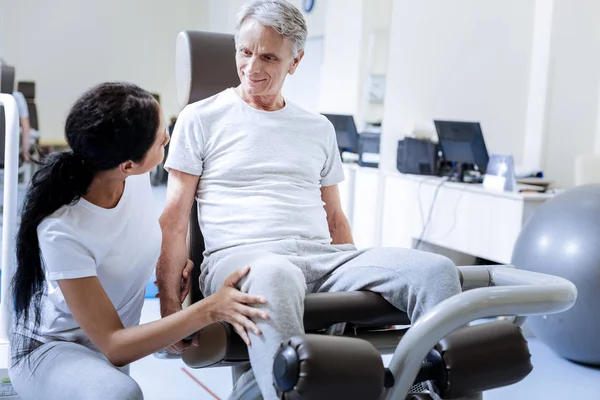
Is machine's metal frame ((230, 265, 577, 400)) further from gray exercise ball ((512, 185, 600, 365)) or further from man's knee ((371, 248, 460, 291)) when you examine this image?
gray exercise ball ((512, 185, 600, 365))

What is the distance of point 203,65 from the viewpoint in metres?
2.05

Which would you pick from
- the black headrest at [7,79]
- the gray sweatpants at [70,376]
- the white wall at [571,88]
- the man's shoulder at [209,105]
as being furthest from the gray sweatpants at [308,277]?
the black headrest at [7,79]

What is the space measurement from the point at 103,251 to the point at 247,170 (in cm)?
46

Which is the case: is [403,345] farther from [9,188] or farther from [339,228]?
[9,188]

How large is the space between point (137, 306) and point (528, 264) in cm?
194

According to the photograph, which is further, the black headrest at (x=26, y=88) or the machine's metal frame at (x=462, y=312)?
the black headrest at (x=26, y=88)

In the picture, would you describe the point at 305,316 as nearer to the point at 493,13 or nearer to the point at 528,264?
the point at 528,264

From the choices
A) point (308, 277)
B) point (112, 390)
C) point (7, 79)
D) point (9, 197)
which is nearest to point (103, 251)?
point (112, 390)

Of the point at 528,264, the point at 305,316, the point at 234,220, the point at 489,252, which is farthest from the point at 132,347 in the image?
the point at 489,252

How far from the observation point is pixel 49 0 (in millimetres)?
9336

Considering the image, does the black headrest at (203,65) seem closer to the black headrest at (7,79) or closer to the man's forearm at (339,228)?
the man's forearm at (339,228)

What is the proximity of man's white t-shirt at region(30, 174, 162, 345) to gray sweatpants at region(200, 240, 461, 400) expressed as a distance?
0.17 metres

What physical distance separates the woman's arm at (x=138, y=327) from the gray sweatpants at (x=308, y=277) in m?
0.04

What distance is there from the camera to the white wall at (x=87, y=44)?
9062 mm
